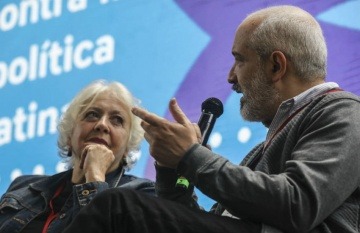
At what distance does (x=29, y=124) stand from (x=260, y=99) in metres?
1.48

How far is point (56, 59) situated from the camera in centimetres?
330

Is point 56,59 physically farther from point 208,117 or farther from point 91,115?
point 208,117

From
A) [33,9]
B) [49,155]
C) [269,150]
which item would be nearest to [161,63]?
[49,155]

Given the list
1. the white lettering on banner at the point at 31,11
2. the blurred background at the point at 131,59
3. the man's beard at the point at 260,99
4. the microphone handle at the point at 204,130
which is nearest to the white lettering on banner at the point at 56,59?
the blurred background at the point at 131,59

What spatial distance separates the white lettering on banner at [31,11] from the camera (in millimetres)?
3398

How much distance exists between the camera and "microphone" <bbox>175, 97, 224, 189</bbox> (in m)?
1.74

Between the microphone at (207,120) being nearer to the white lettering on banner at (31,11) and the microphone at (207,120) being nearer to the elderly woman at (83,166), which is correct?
the elderly woman at (83,166)

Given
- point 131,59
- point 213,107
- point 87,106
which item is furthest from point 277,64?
point 131,59

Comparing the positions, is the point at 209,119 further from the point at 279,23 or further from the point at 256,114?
the point at 279,23

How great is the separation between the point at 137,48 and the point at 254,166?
1.32 meters

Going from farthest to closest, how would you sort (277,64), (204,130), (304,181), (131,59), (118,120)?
(131,59)
(118,120)
(277,64)
(204,130)
(304,181)

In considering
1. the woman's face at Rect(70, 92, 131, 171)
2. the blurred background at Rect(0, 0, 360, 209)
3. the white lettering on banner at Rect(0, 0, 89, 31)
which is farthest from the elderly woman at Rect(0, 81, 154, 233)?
the white lettering on banner at Rect(0, 0, 89, 31)

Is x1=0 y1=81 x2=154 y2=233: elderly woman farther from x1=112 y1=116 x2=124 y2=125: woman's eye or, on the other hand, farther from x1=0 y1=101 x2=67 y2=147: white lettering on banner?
x1=0 y1=101 x2=67 y2=147: white lettering on banner

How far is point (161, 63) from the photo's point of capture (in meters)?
3.02
